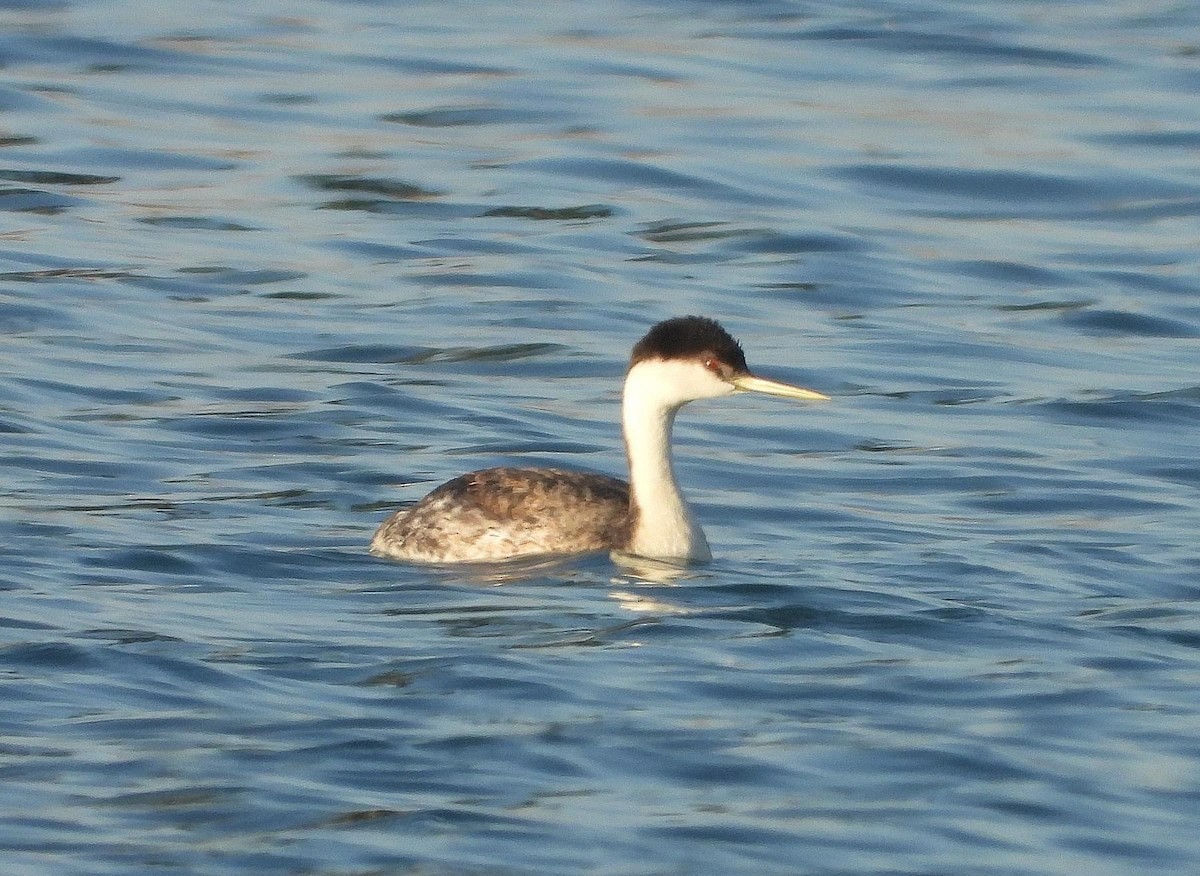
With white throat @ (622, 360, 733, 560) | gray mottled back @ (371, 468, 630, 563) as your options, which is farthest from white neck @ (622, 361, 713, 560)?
gray mottled back @ (371, 468, 630, 563)

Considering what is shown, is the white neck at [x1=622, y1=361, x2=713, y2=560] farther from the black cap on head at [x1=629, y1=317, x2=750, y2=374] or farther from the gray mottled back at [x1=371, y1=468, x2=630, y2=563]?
the gray mottled back at [x1=371, y1=468, x2=630, y2=563]

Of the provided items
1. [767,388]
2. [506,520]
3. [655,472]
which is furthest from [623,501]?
[767,388]

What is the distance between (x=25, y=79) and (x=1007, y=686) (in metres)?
15.9

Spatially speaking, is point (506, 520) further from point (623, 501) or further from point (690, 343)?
point (690, 343)

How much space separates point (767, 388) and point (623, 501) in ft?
2.73

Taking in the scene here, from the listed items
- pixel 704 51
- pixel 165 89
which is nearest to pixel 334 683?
pixel 165 89

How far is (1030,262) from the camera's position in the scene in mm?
18859

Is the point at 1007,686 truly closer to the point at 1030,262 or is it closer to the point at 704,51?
the point at 1030,262

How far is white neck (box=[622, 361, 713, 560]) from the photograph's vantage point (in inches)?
454

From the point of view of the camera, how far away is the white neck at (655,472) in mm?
11531

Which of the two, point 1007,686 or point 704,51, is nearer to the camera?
point 1007,686

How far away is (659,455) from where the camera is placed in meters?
11.7

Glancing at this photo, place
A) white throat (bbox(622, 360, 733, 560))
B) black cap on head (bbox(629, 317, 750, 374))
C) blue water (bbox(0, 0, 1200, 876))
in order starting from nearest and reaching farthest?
blue water (bbox(0, 0, 1200, 876)) < black cap on head (bbox(629, 317, 750, 374)) < white throat (bbox(622, 360, 733, 560))

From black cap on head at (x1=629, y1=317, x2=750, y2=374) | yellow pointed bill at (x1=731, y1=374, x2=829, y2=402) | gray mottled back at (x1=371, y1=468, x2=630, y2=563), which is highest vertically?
black cap on head at (x1=629, y1=317, x2=750, y2=374)
